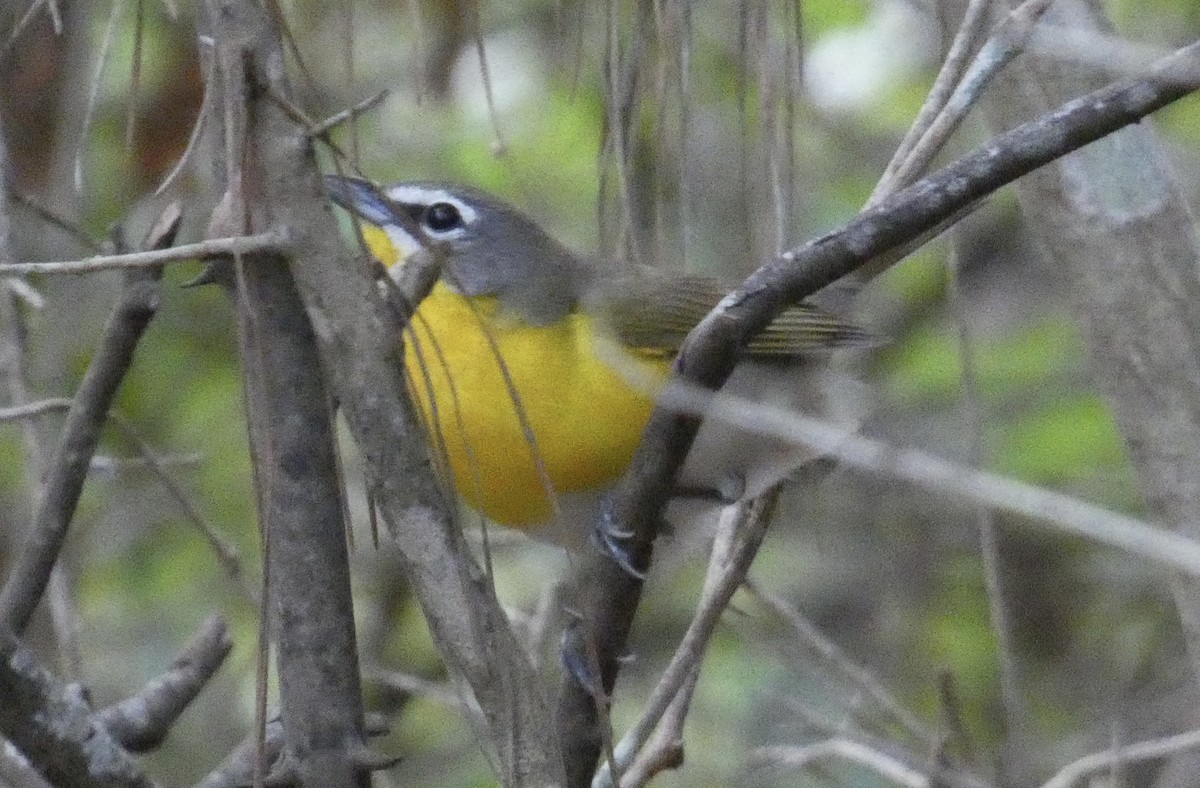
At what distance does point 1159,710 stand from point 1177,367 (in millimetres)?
1467

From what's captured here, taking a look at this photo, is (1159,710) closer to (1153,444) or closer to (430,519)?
(1153,444)

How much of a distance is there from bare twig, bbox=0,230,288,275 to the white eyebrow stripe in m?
1.65

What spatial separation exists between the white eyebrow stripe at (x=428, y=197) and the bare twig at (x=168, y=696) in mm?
1371

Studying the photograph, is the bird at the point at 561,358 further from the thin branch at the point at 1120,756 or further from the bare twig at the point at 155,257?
the bare twig at the point at 155,257

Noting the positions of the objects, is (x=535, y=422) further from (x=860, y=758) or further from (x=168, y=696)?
(x=168, y=696)

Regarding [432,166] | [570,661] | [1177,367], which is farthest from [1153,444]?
[432,166]

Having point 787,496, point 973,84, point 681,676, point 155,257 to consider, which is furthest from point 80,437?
point 787,496

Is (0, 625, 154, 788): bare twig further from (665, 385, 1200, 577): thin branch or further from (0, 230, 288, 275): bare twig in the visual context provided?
(665, 385, 1200, 577): thin branch

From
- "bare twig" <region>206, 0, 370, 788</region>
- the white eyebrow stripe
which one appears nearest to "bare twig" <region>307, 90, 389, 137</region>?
"bare twig" <region>206, 0, 370, 788</region>

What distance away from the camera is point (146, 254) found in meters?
1.57

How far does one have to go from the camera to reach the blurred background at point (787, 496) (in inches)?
178

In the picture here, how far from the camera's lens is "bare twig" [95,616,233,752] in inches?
79.6

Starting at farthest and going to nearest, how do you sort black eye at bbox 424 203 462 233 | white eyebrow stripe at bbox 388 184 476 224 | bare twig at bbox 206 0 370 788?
black eye at bbox 424 203 462 233 → white eyebrow stripe at bbox 388 184 476 224 → bare twig at bbox 206 0 370 788

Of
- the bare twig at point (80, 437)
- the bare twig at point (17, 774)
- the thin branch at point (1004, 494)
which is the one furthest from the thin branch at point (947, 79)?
the bare twig at point (17, 774)
